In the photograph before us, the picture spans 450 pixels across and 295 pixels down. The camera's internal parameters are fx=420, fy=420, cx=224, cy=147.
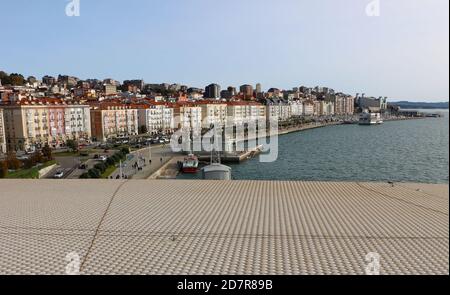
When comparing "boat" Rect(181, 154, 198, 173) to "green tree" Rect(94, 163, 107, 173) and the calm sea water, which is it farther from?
"green tree" Rect(94, 163, 107, 173)

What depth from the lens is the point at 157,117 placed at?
16.2 metres

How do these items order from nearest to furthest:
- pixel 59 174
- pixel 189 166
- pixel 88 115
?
pixel 59 174 → pixel 189 166 → pixel 88 115

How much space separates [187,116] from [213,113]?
7.73 ft

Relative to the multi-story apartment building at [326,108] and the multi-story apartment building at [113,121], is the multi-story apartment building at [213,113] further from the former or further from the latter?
the multi-story apartment building at [326,108]

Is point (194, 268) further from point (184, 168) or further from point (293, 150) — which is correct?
point (293, 150)

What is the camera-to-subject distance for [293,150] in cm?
1186

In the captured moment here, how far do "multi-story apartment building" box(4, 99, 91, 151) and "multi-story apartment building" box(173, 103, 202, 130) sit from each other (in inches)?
195

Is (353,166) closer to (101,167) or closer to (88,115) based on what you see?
(101,167)

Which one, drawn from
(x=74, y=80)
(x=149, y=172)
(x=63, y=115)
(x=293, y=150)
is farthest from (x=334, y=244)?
(x=74, y=80)

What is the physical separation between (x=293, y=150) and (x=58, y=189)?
32.3 ft

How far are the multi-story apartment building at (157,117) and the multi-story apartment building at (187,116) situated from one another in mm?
359

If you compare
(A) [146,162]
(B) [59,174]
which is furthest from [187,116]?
(B) [59,174]

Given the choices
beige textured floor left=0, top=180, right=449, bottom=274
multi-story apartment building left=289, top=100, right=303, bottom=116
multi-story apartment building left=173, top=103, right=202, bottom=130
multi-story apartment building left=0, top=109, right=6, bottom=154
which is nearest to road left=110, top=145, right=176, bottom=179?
multi-story apartment building left=0, top=109, right=6, bottom=154

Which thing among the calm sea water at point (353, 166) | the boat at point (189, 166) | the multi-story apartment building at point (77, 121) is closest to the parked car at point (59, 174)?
the calm sea water at point (353, 166)
